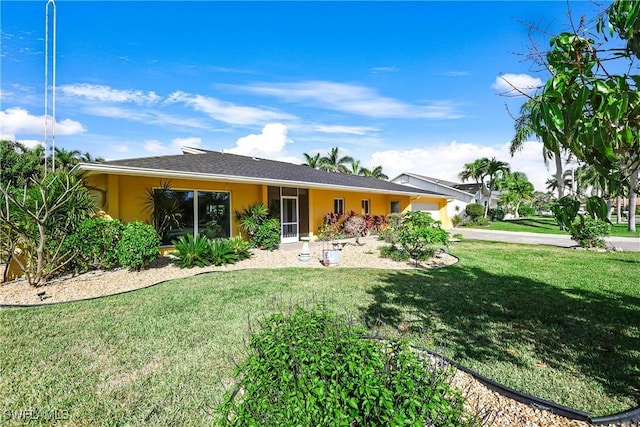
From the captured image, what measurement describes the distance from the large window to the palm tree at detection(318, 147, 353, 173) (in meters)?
32.3

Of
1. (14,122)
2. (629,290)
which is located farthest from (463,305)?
(14,122)

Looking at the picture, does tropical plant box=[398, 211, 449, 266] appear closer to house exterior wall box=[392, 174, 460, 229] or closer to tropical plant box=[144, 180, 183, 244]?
tropical plant box=[144, 180, 183, 244]

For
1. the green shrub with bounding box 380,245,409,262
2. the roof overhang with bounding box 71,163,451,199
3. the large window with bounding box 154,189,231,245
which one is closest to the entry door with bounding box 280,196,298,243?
the roof overhang with bounding box 71,163,451,199

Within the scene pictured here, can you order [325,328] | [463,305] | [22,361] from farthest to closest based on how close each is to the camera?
[463,305]
[22,361]
[325,328]

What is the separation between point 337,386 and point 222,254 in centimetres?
867

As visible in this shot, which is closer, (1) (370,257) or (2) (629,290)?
(2) (629,290)

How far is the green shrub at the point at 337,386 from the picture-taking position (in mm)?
1482

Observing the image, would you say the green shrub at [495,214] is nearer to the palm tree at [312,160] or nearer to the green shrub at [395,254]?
the palm tree at [312,160]

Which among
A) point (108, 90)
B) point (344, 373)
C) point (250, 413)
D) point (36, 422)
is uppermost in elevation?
point (108, 90)

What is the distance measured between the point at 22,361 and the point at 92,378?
124 cm

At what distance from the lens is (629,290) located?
6.83 metres

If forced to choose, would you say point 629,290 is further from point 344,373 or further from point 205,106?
point 205,106

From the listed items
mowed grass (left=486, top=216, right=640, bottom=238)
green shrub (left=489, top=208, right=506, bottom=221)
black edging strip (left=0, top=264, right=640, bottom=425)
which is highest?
green shrub (left=489, top=208, right=506, bottom=221)

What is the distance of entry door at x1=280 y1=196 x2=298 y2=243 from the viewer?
50.0 ft
